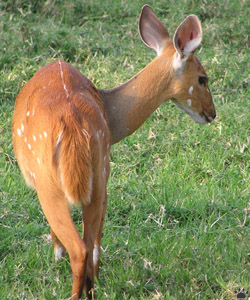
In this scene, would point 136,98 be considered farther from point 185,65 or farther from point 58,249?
point 58,249

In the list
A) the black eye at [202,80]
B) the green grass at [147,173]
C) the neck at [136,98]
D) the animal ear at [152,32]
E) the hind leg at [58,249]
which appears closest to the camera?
the green grass at [147,173]

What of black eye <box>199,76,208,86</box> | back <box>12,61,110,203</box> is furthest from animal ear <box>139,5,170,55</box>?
back <box>12,61,110,203</box>

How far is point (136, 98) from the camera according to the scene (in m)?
5.14

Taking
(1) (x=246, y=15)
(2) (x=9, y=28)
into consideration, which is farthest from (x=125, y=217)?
(1) (x=246, y=15)

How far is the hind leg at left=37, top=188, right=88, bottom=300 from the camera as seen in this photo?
382 centimetres

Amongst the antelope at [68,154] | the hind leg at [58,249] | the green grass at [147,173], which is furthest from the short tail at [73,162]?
the hind leg at [58,249]

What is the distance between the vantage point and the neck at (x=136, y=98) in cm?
509

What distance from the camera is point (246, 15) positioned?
867 centimetres

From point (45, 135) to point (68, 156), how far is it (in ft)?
0.62

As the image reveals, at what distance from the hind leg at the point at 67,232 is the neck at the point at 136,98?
1.27m

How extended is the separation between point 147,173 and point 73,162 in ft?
7.14

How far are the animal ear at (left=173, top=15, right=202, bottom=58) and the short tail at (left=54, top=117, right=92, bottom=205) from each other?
1530 millimetres

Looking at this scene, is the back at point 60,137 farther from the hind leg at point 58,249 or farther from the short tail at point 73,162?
the hind leg at point 58,249

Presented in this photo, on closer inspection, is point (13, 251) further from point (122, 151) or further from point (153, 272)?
point (122, 151)
